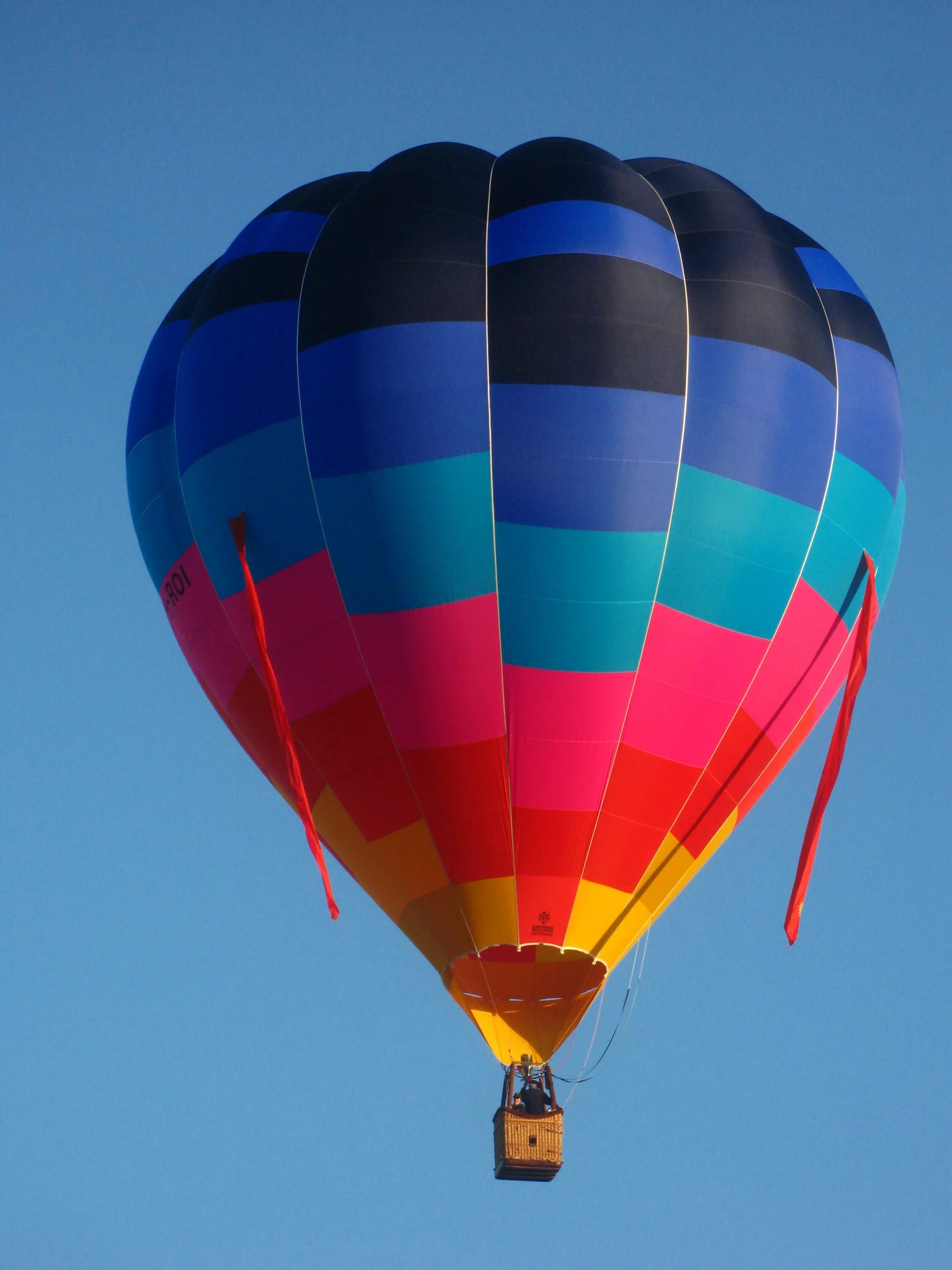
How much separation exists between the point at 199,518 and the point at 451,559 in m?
2.09

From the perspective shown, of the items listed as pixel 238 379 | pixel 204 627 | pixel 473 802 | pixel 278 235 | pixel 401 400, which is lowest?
pixel 473 802

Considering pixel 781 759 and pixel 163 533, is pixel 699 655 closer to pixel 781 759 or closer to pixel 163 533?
pixel 781 759

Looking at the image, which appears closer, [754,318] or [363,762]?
[363,762]

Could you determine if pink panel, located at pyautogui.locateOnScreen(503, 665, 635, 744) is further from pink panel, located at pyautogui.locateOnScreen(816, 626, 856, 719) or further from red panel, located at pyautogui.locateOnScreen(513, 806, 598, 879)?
pink panel, located at pyautogui.locateOnScreen(816, 626, 856, 719)

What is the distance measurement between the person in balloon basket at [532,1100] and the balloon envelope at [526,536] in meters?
0.28

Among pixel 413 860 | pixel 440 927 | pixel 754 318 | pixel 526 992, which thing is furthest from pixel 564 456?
pixel 526 992

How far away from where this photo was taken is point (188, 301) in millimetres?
18250

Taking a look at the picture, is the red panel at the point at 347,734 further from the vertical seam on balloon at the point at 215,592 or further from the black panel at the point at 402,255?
the black panel at the point at 402,255

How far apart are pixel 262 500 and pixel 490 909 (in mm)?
3231

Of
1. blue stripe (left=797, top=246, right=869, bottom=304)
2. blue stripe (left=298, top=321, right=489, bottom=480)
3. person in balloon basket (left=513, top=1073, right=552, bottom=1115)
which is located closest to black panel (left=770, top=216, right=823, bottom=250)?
blue stripe (left=797, top=246, right=869, bottom=304)

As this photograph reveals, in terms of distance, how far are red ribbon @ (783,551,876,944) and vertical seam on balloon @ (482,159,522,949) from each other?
208 centimetres

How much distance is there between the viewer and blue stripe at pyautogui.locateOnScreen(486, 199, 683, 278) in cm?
A: 1616

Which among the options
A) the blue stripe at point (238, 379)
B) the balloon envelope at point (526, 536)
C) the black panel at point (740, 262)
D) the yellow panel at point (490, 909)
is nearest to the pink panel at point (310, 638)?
the balloon envelope at point (526, 536)

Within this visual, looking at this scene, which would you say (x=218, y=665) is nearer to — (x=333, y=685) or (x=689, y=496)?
(x=333, y=685)
